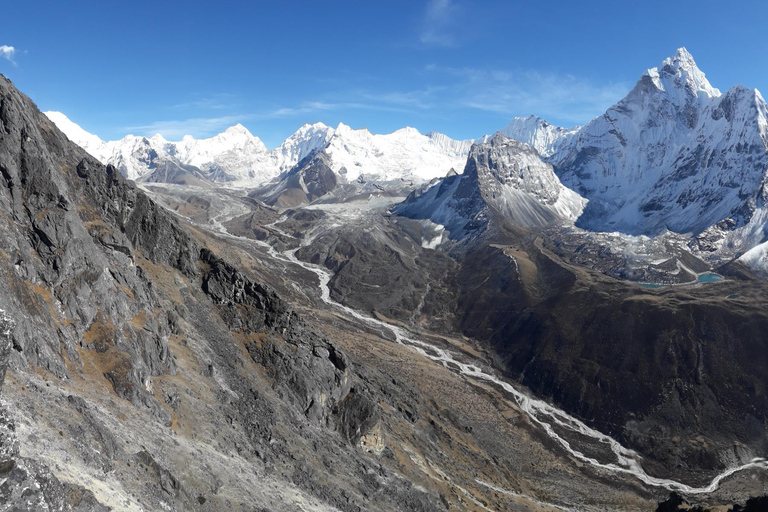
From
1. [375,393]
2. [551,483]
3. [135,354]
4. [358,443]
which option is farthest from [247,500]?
[551,483]

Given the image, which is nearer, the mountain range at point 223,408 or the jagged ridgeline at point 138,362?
the jagged ridgeline at point 138,362

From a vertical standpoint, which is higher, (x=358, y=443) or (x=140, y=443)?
(x=140, y=443)

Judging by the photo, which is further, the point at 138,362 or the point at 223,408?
the point at 223,408

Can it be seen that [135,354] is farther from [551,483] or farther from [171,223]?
[551,483]

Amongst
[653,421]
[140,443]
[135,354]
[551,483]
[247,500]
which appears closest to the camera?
[140,443]

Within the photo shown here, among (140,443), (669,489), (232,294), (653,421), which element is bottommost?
(669,489)

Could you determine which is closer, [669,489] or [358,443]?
[358,443]

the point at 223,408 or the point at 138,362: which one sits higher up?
the point at 138,362

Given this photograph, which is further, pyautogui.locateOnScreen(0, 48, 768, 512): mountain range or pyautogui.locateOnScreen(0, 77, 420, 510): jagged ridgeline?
pyautogui.locateOnScreen(0, 48, 768, 512): mountain range
